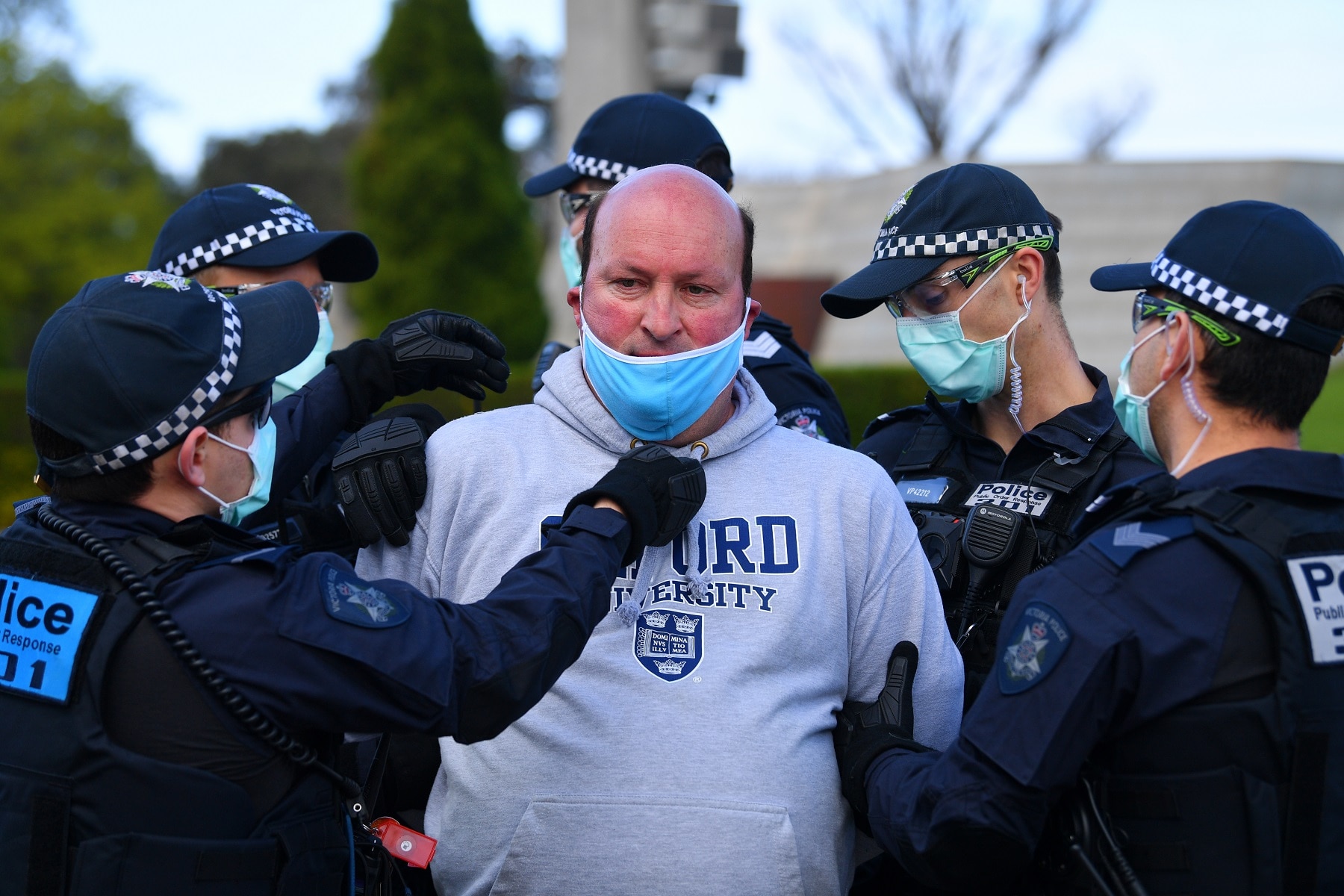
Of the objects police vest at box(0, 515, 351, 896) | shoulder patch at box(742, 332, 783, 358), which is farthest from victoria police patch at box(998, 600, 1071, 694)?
shoulder patch at box(742, 332, 783, 358)

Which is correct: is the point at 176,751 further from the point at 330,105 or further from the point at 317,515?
the point at 330,105

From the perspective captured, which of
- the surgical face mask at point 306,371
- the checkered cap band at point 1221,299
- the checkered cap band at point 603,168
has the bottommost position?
the surgical face mask at point 306,371

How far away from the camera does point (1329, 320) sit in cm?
215

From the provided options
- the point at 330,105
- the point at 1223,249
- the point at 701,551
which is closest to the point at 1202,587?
the point at 1223,249

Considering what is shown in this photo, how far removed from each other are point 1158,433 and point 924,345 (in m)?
0.98

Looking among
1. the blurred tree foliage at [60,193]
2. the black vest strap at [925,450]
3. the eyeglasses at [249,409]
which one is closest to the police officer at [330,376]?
the eyeglasses at [249,409]

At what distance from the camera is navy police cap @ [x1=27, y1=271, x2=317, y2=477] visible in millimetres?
2012

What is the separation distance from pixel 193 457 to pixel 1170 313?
74.4 inches

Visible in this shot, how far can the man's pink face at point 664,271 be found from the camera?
2.61 metres

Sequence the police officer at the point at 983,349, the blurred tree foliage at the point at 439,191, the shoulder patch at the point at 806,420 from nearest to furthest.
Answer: the police officer at the point at 983,349
the shoulder patch at the point at 806,420
the blurred tree foliage at the point at 439,191

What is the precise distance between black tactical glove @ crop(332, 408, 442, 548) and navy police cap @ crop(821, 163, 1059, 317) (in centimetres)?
131

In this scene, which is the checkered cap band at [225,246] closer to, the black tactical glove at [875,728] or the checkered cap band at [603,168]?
the checkered cap band at [603,168]

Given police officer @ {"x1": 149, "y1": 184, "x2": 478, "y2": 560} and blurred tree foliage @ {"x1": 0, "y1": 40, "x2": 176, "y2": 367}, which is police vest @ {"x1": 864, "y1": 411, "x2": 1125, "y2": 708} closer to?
police officer @ {"x1": 149, "y1": 184, "x2": 478, "y2": 560}

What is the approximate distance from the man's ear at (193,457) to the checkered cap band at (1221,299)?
1878mm
